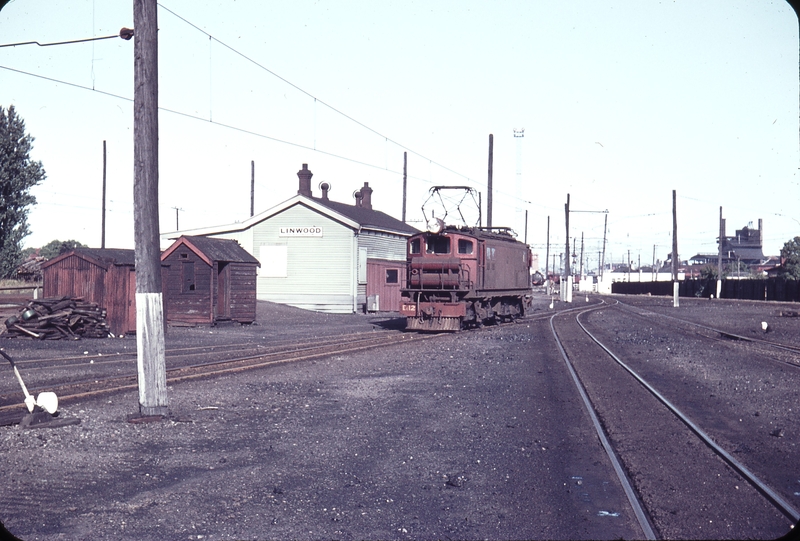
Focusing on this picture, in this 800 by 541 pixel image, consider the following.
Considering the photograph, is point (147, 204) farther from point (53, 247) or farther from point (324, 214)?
point (53, 247)

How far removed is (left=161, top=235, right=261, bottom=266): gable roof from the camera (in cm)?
2586

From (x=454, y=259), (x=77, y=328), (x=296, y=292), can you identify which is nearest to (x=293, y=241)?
(x=296, y=292)

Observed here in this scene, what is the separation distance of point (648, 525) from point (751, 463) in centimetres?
261

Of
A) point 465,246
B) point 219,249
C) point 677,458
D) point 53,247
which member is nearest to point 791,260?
point 465,246

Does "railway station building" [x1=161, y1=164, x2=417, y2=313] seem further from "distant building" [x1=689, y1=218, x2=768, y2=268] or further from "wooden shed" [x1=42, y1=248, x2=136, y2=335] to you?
"distant building" [x1=689, y1=218, x2=768, y2=268]

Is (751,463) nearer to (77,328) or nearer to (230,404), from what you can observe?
(230,404)

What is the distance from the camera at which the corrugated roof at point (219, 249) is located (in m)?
26.2

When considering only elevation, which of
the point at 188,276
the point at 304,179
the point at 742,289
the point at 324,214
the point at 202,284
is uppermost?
the point at 304,179

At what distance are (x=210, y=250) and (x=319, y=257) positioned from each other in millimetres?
9780

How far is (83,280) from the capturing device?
20953mm

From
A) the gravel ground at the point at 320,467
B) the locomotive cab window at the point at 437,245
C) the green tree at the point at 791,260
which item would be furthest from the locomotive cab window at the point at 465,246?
the green tree at the point at 791,260

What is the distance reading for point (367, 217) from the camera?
130 feet

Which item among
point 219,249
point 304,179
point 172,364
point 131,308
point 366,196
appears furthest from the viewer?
point 366,196

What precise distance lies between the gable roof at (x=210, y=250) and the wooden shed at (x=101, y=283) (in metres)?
4.72
